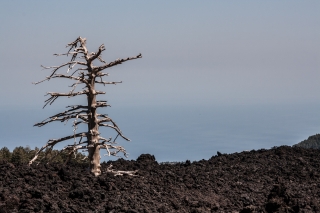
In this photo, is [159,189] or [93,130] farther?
[93,130]

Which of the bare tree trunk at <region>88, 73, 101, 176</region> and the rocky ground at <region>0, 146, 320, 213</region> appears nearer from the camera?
the rocky ground at <region>0, 146, 320, 213</region>

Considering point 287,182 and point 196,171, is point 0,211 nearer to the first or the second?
point 196,171

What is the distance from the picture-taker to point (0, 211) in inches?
277

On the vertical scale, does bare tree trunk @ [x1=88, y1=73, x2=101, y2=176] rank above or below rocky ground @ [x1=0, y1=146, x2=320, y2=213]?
above

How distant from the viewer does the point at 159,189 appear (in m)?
8.80

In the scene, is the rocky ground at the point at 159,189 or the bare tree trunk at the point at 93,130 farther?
the bare tree trunk at the point at 93,130

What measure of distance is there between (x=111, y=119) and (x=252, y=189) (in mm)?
2878

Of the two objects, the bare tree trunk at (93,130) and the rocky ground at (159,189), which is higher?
the bare tree trunk at (93,130)

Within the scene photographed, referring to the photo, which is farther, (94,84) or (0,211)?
(94,84)

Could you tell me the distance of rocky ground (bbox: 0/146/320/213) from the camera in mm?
7446

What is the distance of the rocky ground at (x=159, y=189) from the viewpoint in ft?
24.4

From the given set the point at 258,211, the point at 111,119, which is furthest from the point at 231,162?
the point at 258,211

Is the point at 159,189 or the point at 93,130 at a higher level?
the point at 93,130

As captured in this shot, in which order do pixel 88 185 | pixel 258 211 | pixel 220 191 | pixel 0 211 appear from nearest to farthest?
pixel 0 211
pixel 258 211
pixel 88 185
pixel 220 191
